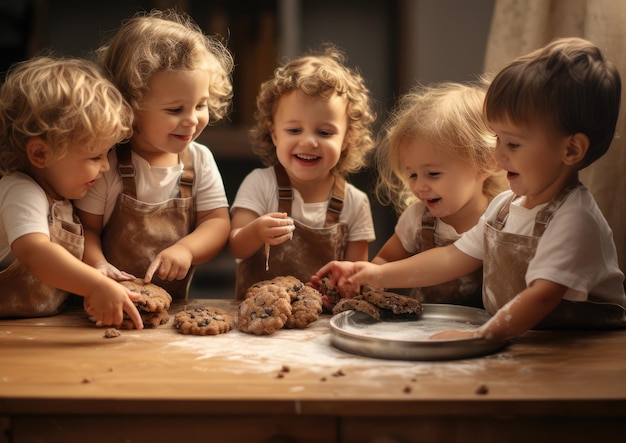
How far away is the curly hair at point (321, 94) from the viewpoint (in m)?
1.75

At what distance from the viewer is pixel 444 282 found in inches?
66.3

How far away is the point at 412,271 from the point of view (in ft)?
5.39

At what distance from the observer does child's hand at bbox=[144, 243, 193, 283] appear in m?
1.58

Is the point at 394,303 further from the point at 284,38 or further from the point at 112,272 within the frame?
the point at 284,38

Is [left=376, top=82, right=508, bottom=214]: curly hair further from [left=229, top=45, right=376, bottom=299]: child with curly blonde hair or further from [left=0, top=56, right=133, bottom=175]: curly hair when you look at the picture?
[left=0, top=56, right=133, bottom=175]: curly hair

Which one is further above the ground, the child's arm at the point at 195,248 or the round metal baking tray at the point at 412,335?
the child's arm at the point at 195,248

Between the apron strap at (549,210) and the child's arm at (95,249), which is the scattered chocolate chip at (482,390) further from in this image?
the child's arm at (95,249)

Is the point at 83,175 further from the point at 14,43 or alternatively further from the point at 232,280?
the point at 232,280

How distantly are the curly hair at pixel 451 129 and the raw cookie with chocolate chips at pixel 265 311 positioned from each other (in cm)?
51

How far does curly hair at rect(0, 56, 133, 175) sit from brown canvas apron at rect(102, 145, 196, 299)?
18cm

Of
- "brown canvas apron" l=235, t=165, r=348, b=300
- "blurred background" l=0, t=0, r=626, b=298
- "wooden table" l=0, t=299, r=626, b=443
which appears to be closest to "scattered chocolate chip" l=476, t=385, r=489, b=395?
"wooden table" l=0, t=299, r=626, b=443

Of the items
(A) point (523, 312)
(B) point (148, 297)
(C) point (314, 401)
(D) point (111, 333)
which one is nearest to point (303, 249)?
→ (B) point (148, 297)

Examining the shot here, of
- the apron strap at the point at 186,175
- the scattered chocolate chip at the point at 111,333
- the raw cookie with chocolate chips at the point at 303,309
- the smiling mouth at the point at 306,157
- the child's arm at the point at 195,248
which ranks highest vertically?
the smiling mouth at the point at 306,157

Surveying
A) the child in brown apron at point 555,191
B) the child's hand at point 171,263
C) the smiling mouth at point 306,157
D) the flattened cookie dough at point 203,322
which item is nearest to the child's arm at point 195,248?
the child's hand at point 171,263
